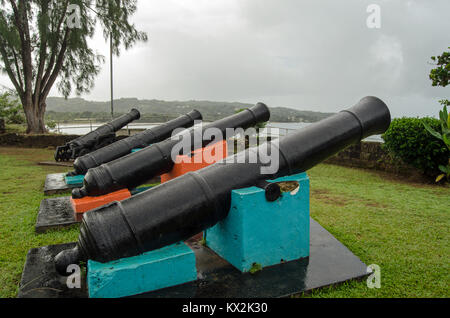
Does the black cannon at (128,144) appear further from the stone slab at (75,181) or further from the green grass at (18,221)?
the green grass at (18,221)

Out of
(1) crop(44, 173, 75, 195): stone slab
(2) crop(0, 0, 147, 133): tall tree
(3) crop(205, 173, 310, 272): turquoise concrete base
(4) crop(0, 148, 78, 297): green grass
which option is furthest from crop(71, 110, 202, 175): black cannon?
(2) crop(0, 0, 147, 133): tall tree

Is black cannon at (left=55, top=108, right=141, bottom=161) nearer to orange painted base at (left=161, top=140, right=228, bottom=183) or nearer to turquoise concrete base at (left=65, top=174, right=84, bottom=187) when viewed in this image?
turquoise concrete base at (left=65, top=174, right=84, bottom=187)

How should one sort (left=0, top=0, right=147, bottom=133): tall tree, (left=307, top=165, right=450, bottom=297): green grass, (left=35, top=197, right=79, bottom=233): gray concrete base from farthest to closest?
(left=0, top=0, right=147, bottom=133): tall tree → (left=35, top=197, right=79, bottom=233): gray concrete base → (left=307, top=165, right=450, bottom=297): green grass

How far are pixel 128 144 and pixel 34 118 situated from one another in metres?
12.4

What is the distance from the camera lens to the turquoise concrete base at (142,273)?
2.46 m

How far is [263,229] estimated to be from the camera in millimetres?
3014

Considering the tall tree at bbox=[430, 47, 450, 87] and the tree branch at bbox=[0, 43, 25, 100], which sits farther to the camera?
the tree branch at bbox=[0, 43, 25, 100]

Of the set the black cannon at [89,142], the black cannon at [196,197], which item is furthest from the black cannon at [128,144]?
the black cannon at [196,197]

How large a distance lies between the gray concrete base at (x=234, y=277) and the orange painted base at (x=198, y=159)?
2.29 meters

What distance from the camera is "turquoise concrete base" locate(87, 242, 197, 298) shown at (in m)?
2.46

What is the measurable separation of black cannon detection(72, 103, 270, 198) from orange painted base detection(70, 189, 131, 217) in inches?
2.6

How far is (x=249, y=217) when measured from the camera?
2.91 meters

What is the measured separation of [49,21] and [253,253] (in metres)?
16.0

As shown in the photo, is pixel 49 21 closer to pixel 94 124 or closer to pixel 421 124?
pixel 94 124
